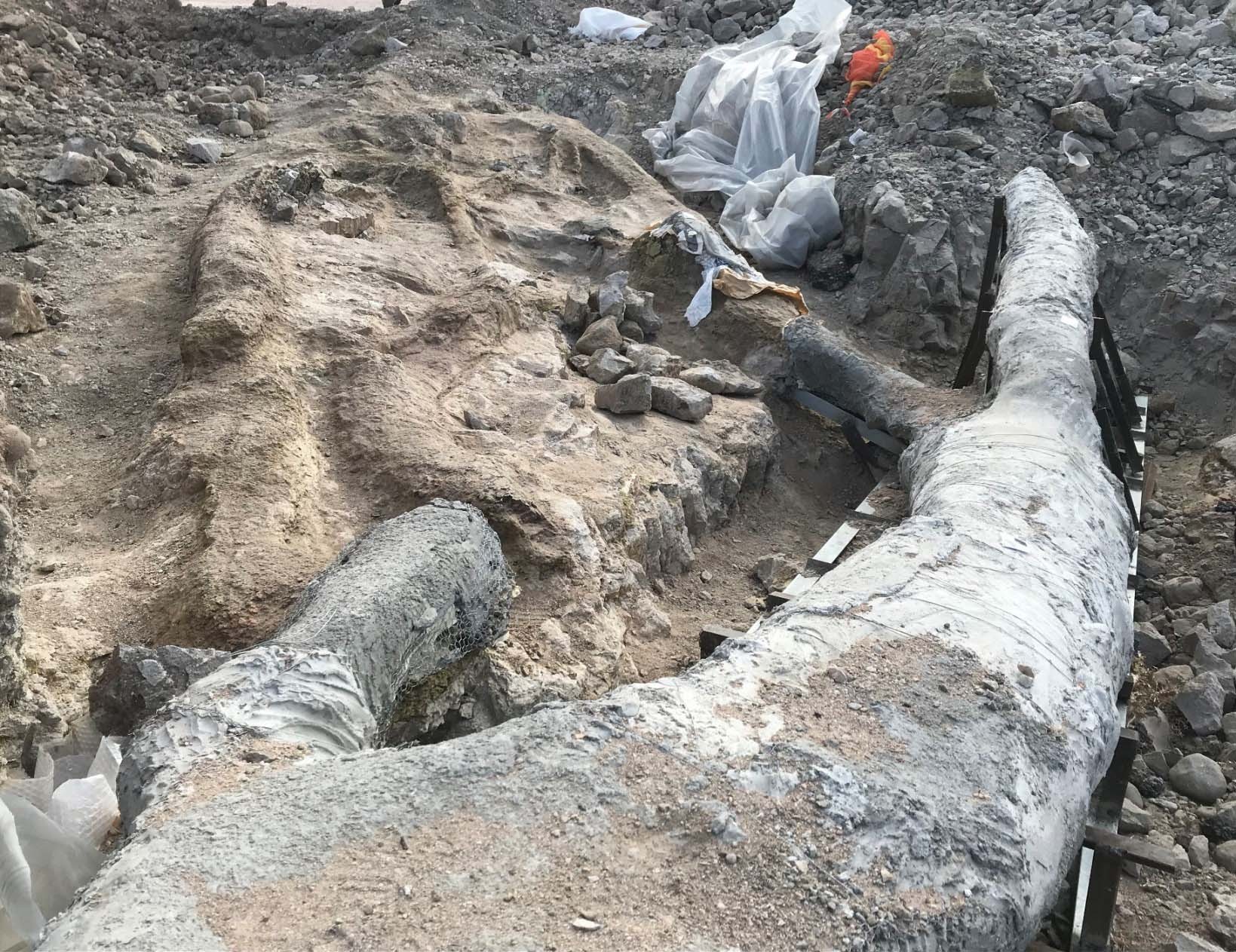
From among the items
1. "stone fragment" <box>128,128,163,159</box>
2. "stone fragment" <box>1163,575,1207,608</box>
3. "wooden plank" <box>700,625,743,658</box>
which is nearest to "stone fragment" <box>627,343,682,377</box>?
"wooden plank" <box>700,625,743,658</box>

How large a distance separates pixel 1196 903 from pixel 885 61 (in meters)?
6.42

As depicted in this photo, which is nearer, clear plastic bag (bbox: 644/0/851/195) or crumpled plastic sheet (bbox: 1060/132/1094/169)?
crumpled plastic sheet (bbox: 1060/132/1094/169)

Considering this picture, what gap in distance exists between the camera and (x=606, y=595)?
10.6 ft

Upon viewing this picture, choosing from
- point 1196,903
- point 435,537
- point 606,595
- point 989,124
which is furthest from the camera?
point 989,124

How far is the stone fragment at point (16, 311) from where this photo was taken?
13.0 feet

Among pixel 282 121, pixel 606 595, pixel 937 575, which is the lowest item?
pixel 606 595

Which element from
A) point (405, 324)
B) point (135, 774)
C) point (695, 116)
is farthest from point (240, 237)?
point (695, 116)

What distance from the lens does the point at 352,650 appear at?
6.97ft

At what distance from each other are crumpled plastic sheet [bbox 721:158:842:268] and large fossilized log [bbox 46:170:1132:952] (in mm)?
4220

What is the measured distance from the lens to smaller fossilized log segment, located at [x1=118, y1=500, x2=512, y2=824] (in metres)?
1.85

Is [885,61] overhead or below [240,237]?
overhead

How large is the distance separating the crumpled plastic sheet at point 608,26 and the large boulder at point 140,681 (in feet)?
27.4

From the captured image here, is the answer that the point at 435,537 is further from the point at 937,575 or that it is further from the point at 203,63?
the point at 203,63

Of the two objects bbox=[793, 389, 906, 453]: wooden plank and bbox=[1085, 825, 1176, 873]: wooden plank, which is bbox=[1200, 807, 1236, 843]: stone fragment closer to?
bbox=[1085, 825, 1176, 873]: wooden plank
